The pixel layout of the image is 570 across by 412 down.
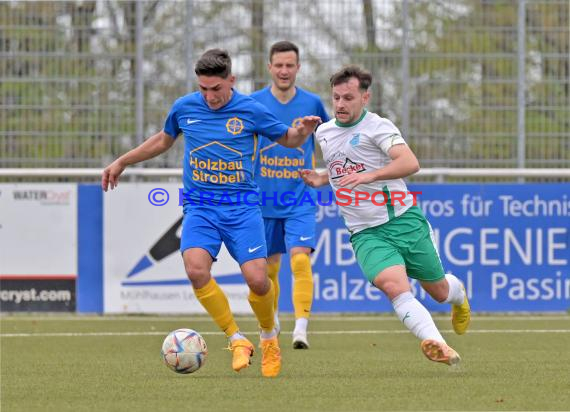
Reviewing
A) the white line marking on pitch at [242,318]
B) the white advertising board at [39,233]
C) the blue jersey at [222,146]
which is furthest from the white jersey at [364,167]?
the white advertising board at [39,233]

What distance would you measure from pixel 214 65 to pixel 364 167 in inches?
43.1

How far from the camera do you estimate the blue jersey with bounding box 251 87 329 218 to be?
33.4 ft

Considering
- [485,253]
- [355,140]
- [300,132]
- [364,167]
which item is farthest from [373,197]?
[485,253]

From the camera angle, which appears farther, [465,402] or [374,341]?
[374,341]

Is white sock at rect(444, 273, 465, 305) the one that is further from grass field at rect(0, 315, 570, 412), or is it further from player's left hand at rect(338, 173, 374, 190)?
player's left hand at rect(338, 173, 374, 190)

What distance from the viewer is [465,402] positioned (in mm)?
6559

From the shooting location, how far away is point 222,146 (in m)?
8.16

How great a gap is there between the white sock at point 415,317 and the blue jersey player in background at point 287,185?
8.01ft

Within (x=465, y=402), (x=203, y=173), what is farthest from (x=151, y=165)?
(x=465, y=402)

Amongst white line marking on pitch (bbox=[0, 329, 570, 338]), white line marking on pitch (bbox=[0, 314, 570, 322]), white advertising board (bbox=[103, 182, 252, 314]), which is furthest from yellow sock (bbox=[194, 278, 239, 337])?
white advertising board (bbox=[103, 182, 252, 314])

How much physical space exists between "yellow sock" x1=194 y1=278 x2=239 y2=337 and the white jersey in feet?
3.01

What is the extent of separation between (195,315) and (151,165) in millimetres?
1694

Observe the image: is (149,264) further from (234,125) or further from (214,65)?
(214,65)

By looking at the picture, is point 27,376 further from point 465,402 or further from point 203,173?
point 465,402
